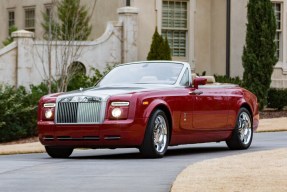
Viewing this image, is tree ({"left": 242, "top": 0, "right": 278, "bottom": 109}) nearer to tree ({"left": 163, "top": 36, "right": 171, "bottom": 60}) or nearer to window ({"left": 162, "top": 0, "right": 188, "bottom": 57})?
window ({"left": 162, "top": 0, "right": 188, "bottom": 57})

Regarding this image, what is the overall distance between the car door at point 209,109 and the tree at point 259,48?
14.7 meters

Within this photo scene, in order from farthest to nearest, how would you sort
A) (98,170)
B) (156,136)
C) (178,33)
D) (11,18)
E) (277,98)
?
(11,18) < (178,33) < (277,98) < (156,136) < (98,170)

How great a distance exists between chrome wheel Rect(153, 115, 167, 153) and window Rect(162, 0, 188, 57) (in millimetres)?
17677

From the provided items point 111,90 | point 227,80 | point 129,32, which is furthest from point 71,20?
point 111,90

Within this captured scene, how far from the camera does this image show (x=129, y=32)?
1275 inches

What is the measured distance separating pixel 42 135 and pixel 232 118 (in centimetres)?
383

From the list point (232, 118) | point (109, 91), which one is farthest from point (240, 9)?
point (109, 91)

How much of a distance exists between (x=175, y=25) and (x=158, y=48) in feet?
8.93

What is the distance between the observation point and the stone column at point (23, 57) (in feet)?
98.8

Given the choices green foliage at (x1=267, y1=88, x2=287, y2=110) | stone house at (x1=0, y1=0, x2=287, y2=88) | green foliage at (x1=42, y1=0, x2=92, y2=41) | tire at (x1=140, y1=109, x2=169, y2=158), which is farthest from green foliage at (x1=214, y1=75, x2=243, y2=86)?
tire at (x1=140, y1=109, x2=169, y2=158)

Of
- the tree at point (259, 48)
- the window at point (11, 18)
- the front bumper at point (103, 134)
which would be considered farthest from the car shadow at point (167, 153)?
the window at point (11, 18)

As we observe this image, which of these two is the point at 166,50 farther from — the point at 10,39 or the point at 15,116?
the point at 15,116

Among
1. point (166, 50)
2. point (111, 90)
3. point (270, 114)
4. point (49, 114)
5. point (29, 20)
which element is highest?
point (29, 20)

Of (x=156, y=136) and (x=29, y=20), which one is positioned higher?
(x=29, y=20)
